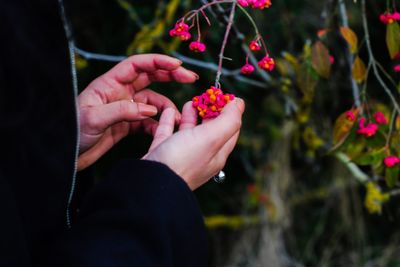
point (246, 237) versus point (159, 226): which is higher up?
point (159, 226)

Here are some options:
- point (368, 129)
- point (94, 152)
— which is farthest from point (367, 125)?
point (94, 152)

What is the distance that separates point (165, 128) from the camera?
89 cm

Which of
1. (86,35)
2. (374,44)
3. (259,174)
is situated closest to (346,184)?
(259,174)

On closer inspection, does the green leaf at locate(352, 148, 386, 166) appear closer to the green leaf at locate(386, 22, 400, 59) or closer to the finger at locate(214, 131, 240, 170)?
the green leaf at locate(386, 22, 400, 59)

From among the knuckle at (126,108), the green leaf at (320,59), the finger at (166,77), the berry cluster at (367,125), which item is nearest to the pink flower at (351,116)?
the berry cluster at (367,125)

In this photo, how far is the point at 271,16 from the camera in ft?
7.98

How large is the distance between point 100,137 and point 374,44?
147 cm

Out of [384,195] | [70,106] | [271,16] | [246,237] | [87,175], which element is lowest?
[246,237]

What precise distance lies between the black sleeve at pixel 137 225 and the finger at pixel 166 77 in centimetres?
22

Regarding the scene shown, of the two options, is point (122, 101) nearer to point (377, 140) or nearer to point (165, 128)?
point (165, 128)

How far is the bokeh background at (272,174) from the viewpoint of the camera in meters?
2.24

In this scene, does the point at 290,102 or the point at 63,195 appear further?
the point at 290,102

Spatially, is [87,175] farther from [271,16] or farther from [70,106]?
[271,16]

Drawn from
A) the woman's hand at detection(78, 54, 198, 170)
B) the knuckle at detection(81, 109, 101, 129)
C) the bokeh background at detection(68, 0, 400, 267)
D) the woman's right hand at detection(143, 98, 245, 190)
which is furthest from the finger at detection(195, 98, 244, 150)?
the bokeh background at detection(68, 0, 400, 267)
